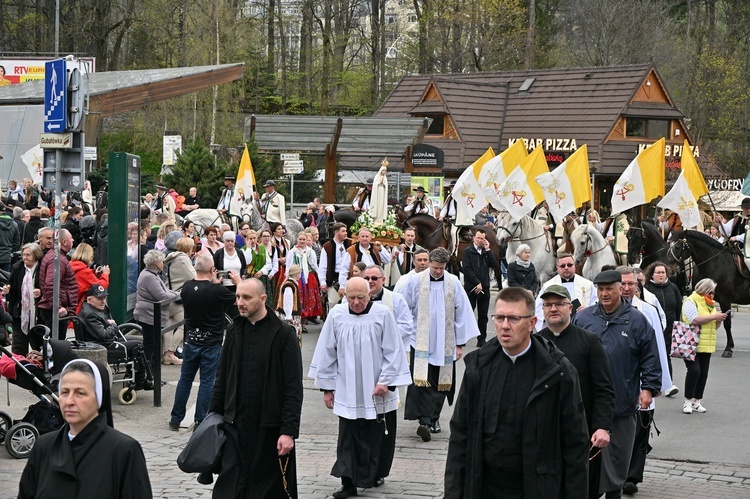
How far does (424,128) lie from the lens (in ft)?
119

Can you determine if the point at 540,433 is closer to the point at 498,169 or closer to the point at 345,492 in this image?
the point at 345,492

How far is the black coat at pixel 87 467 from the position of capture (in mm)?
4965

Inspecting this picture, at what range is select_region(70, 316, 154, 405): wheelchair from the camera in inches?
504

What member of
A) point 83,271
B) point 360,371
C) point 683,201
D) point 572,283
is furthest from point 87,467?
point 683,201

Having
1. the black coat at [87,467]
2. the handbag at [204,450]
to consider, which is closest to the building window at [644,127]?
the handbag at [204,450]

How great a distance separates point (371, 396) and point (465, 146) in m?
41.9

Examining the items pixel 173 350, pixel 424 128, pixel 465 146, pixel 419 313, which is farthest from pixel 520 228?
pixel 465 146

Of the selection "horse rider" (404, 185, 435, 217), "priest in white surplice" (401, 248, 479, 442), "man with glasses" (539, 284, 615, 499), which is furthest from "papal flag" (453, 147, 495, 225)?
"man with glasses" (539, 284, 615, 499)

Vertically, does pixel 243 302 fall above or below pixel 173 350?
above

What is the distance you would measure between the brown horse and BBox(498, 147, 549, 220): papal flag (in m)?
0.80

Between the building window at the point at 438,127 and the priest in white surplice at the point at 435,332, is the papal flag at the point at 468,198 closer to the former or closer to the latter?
the priest in white surplice at the point at 435,332

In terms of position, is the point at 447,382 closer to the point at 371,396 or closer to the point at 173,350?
the point at 371,396

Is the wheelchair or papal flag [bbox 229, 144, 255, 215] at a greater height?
papal flag [bbox 229, 144, 255, 215]

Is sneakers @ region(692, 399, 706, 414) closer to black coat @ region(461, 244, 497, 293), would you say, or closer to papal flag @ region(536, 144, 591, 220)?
black coat @ region(461, 244, 497, 293)
